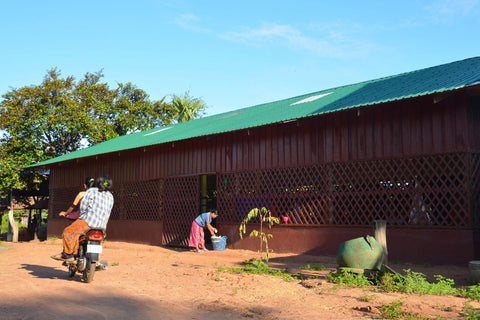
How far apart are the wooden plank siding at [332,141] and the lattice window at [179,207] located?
13.0 inches

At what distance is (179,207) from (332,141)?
224 inches

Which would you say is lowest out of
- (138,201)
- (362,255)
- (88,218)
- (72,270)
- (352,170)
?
(72,270)

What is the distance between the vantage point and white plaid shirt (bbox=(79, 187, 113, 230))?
19.7 feet

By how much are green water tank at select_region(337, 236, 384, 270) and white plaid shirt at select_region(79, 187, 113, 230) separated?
11.6 ft

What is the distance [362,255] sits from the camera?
245 inches

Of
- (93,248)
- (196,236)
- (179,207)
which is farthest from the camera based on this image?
(179,207)

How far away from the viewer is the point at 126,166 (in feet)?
51.6

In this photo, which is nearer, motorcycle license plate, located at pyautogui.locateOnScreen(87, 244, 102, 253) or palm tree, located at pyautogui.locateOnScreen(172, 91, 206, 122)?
motorcycle license plate, located at pyautogui.locateOnScreen(87, 244, 102, 253)

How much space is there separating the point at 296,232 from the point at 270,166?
185cm

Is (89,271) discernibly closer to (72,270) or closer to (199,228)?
(72,270)

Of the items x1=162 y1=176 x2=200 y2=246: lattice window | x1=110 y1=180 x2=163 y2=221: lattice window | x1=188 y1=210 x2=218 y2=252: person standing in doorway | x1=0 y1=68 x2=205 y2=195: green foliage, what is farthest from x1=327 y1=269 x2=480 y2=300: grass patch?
x1=0 y1=68 x2=205 y2=195: green foliage

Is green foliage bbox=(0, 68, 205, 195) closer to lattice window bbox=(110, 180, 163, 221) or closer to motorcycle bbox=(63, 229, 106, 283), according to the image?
lattice window bbox=(110, 180, 163, 221)

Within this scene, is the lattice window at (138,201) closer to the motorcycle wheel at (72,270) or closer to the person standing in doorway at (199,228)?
the person standing in doorway at (199,228)

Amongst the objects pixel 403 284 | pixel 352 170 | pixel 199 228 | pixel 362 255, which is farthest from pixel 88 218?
pixel 199 228
